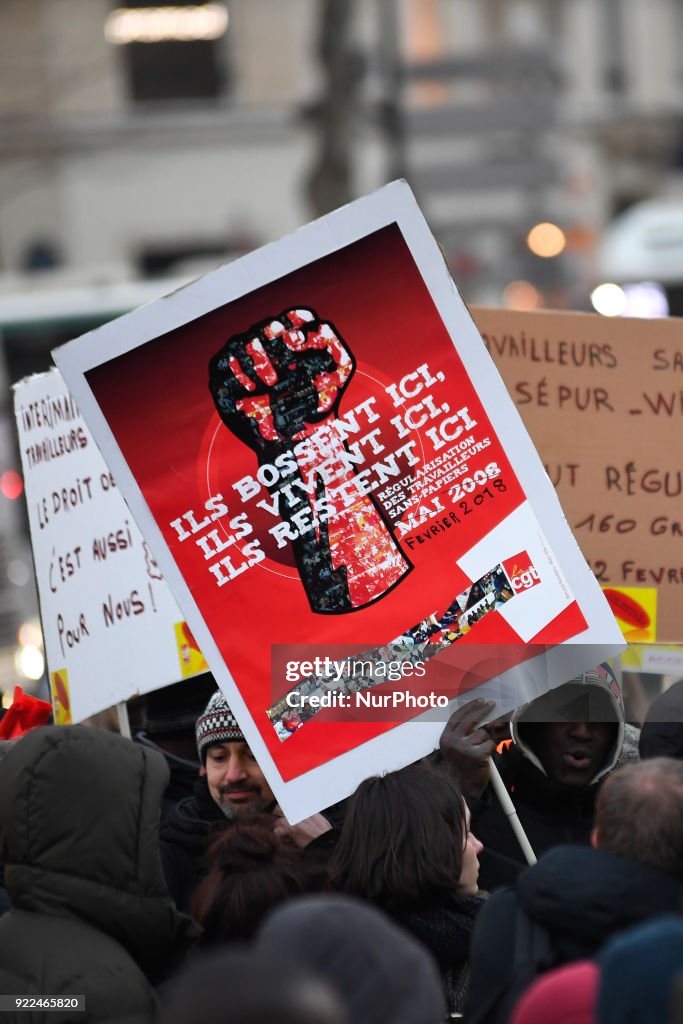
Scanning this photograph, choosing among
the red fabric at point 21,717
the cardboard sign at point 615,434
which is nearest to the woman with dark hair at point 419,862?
the cardboard sign at point 615,434

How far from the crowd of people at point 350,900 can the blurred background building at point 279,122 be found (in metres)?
19.1

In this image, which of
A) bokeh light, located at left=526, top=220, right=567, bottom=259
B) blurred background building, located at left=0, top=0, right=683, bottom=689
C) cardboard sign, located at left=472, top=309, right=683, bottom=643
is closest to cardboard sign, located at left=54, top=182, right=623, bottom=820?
cardboard sign, located at left=472, top=309, right=683, bottom=643

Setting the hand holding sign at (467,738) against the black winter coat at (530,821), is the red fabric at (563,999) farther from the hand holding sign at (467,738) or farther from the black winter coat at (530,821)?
the black winter coat at (530,821)

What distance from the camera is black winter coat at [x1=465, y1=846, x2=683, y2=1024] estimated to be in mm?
2521

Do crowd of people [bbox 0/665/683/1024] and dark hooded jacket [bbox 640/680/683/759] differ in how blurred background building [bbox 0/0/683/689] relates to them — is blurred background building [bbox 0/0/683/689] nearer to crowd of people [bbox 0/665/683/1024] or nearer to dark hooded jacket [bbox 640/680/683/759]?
dark hooded jacket [bbox 640/680/683/759]

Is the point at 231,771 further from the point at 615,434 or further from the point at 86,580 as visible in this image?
the point at 615,434

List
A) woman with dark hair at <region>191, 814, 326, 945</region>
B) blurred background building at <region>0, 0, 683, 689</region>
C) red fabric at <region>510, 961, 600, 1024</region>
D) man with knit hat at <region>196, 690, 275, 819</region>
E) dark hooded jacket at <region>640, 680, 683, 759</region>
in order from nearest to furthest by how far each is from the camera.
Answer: red fabric at <region>510, 961, 600, 1024</region>, woman with dark hair at <region>191, 814, 326, 945</region>, dark hooded jacket at <region>640, 680, 683, 759</region>, man with knit hat at <region>196, 690, 275, 819</region>, blurred background building at <region>0, 0, 683, 689</region>

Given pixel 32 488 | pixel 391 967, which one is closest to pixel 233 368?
pixel 32 488

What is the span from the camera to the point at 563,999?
2219mm

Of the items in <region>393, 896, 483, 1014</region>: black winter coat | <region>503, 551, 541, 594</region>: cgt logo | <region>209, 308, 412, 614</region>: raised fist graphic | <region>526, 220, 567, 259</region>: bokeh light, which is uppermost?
<region>526, 220, 567, 259</region>: bokeh light

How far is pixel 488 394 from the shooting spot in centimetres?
338

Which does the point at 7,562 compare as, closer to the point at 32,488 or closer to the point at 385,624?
the point at 32,488

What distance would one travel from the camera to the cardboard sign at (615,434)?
14.1ft

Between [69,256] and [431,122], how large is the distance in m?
6.93
